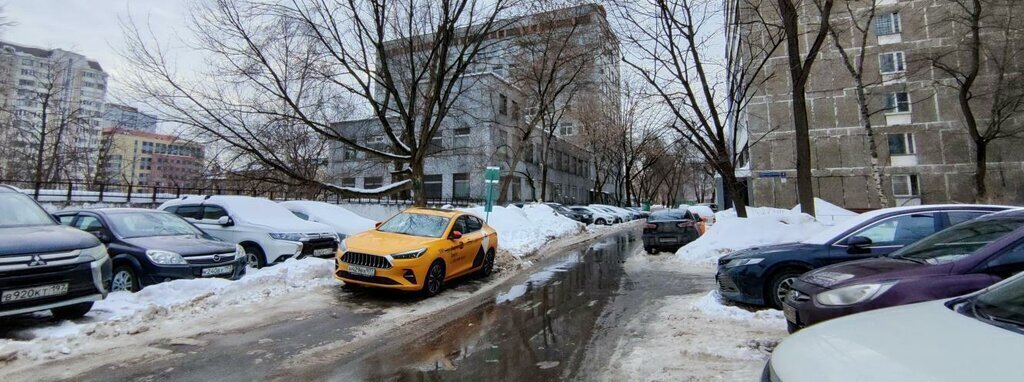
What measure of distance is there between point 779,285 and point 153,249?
360 inches

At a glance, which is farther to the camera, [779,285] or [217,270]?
[217,270]

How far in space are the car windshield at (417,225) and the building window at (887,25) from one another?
124ft

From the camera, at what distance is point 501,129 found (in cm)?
4081

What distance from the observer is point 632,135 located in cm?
4400

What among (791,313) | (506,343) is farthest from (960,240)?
(506,343)

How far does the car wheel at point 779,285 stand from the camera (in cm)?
637

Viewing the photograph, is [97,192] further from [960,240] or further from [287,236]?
[960,240]

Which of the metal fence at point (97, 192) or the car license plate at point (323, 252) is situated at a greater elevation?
the metal fence at point (97, 192)

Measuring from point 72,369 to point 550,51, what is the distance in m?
27.0

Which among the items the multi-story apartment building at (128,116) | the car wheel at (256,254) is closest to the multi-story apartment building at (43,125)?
the multi-story apartment building at (128,116)

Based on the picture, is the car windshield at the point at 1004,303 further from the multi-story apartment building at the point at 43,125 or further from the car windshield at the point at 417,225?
the multi-story apartment building at the point at 43,125

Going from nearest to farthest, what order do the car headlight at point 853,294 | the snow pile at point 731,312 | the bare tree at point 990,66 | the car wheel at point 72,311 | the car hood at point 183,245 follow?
the car headlight at point 853,294 < the car wheel at point 72,311 < the snow pile at point 731,312 < the car hood at point 183,245 < the bare tree at point 990,66

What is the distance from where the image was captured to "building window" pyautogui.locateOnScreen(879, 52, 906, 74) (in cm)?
3200

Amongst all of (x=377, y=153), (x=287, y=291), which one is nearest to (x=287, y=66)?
(x=377, y=153)
